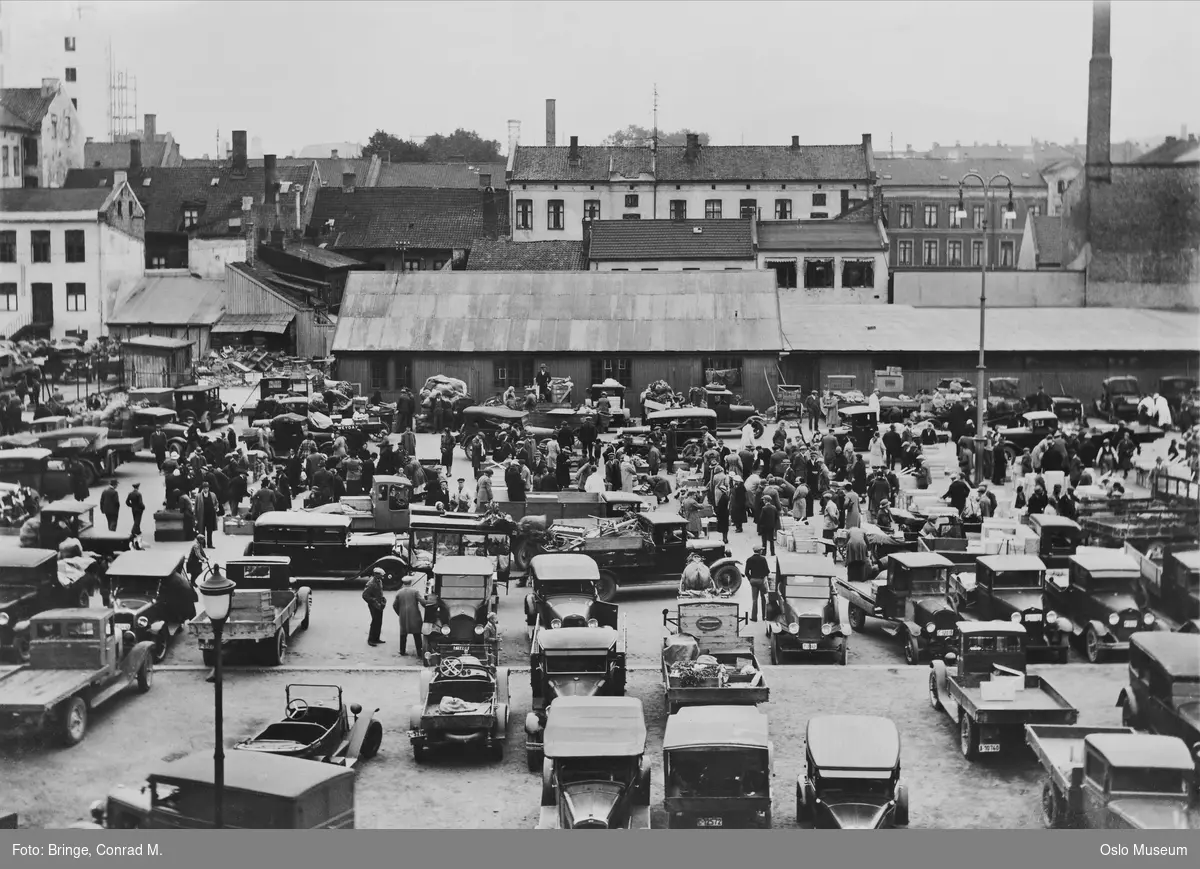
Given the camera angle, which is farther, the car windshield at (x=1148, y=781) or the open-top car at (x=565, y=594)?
the open-top car at (x=565, y=594)

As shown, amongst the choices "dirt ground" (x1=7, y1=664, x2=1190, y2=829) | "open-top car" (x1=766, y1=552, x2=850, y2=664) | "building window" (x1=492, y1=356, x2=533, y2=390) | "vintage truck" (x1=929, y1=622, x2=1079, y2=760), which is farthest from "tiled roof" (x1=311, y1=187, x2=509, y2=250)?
"vintage truck" (x1=929, y1=622, x2=1079, y2=760)

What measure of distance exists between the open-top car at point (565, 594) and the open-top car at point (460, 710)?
2.98m

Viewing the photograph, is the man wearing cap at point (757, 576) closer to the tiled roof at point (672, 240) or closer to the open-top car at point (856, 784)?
the open-top car at point (856, 784)

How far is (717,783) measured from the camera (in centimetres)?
1908

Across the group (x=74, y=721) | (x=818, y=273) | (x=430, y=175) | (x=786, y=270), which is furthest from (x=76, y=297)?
(x=74, y=721)

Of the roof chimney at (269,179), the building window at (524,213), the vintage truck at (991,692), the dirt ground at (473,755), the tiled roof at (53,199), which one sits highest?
the roof chimney at (269,179)

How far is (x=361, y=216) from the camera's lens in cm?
8719

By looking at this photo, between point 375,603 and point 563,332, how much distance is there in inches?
1205

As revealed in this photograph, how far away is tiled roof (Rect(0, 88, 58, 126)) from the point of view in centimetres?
7925

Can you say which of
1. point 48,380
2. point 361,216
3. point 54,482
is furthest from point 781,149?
point 54,482

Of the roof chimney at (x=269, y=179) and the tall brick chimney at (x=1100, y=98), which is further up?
the roof chimney at (x=269, y=179)

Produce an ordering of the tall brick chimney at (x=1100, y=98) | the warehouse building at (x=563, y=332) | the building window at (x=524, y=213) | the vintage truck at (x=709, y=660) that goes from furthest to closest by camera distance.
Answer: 1. the building window at (x=524, y=213)
2. the warehouse building at (x=563, y=332)
3. the tall brick chimney at (x=1100, y=98)
4. the vintage truck at (x=709, y=660)

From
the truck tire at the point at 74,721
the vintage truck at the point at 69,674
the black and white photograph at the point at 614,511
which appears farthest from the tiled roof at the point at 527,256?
the truck tire at the point at 74,721

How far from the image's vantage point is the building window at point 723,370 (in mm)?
54969
